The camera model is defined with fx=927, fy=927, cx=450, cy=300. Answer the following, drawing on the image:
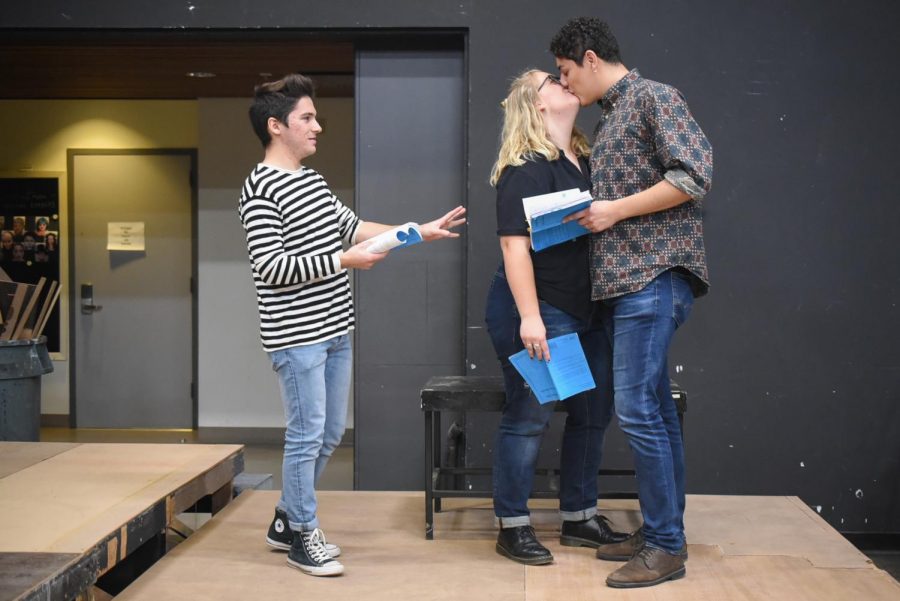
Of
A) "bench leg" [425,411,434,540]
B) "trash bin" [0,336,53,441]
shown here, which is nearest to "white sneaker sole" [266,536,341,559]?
"bench leg" [425,411,434,540]

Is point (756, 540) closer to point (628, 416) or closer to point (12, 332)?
point (628, 416)

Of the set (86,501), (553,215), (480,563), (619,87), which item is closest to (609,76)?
(619,87)

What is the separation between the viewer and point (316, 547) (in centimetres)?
255

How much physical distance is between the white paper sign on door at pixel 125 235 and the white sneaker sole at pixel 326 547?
14.3 ft

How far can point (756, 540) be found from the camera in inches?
112

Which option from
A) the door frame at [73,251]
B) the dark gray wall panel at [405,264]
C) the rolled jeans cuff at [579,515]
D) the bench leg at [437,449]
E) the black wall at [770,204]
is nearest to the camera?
the rolled jeans cuff at [579,515]

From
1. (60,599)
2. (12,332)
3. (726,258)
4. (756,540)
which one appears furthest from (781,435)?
(12,332)

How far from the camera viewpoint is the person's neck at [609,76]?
2.51 meters

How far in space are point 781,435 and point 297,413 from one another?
86.3 inches

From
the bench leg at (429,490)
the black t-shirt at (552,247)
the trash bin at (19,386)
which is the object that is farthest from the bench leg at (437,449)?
the trash bin at (19,386)

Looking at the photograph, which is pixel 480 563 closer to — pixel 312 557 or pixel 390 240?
pixel 312 557

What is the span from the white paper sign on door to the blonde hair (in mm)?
4656

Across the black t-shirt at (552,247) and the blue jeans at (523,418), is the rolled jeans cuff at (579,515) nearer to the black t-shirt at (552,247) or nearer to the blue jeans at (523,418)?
the blue jeans at (523,418)

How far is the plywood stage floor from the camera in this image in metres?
2.39
